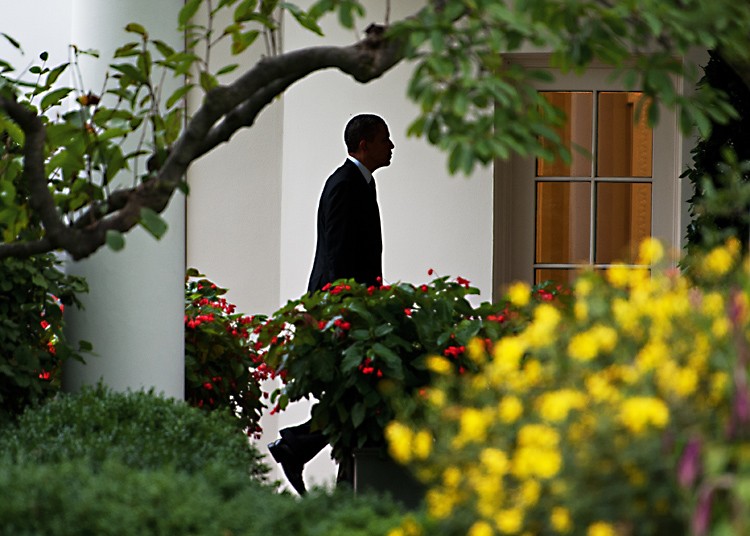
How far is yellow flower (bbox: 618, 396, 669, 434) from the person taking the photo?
1.69m

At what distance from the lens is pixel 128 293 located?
4109 millimetres

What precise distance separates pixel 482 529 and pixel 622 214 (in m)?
5.55

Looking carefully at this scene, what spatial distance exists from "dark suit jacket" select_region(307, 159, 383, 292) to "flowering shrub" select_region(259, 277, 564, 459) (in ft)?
3.86

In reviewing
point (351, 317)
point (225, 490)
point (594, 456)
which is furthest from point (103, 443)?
point (594, 456)

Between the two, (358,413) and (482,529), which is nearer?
(482,529)

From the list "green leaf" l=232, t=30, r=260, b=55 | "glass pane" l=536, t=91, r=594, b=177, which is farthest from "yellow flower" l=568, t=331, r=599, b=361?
"glass pane" l=536, t=91, r=594, b=177

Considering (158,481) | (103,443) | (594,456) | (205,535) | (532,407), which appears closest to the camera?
(594,456)

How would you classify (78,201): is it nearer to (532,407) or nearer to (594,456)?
(532,407)

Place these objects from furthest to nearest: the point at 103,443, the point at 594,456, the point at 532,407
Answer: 1. the point at 103,443
2. the point at 532,407
3. the point at 594,456

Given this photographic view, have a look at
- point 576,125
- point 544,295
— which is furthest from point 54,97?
point 576,125

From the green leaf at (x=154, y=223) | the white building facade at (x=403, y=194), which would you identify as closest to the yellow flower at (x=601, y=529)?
the green leaf at (x=154, y=223)

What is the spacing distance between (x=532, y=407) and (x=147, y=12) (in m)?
2.55

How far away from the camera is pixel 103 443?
3059mm

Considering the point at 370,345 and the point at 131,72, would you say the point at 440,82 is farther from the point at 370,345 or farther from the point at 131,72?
the point at 370,345
